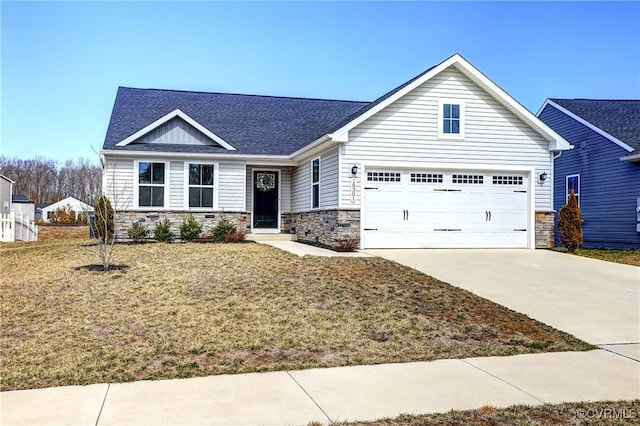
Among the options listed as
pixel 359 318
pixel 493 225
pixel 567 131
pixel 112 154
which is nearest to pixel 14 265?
pixel 112 154

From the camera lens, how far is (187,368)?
18.2 ft

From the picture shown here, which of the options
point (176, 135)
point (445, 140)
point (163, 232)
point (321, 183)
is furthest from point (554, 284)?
point (176, 135)

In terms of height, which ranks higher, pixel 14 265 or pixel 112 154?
pixel 112 154

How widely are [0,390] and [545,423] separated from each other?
15.9ft

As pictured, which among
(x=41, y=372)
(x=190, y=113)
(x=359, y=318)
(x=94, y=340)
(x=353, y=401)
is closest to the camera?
(x=353, y=401)

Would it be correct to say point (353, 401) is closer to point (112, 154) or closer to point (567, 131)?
point (112, 154)

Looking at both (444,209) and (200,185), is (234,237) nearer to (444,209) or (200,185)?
(200,185)

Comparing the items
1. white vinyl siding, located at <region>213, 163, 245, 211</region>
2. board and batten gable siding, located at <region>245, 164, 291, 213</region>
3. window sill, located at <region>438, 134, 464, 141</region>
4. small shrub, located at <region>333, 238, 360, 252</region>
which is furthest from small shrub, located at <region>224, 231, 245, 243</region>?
window sill, located at <region>438, 134, 464, 141</region>

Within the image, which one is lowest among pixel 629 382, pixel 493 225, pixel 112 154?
pixel 629 382

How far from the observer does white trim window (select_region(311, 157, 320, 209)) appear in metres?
16.9

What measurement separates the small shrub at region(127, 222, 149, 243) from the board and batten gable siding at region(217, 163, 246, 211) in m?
2.66

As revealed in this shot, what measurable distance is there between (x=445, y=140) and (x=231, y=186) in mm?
7507

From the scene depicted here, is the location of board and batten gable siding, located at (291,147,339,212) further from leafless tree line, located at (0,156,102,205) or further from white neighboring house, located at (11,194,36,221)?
leafless tree line, located at (0,156,102,205)

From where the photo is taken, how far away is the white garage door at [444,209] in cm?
1526
